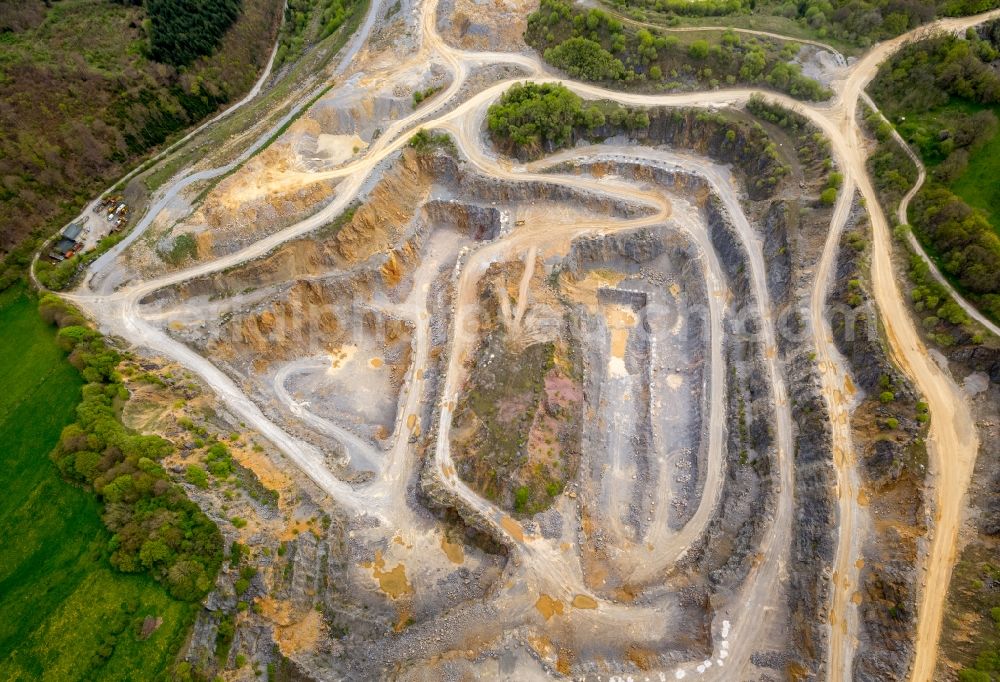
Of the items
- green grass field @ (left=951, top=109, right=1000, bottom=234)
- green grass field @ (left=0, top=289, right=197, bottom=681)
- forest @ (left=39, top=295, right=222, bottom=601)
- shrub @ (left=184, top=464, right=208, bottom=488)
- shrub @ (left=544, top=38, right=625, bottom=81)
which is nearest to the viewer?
green grass field @ (left=0, top=289, right=197, bottom=681)

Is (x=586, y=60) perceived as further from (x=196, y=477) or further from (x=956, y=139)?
(x=196, y=477)

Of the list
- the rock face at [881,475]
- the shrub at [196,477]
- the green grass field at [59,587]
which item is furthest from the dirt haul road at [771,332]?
the green grass field at [59,587]

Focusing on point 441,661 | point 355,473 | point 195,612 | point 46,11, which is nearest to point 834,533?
point 441,661

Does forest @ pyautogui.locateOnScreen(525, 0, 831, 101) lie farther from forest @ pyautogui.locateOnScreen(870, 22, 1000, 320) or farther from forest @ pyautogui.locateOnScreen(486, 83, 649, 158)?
forest @ pyautogui.locateOnScreen(870, 22, 1000, 320)

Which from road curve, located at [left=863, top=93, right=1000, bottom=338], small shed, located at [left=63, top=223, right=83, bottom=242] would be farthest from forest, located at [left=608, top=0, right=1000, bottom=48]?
small shed, located at [left=63, top=223, right=83, bottom=242]

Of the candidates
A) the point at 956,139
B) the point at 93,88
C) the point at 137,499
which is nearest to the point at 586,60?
the point at 956,139
